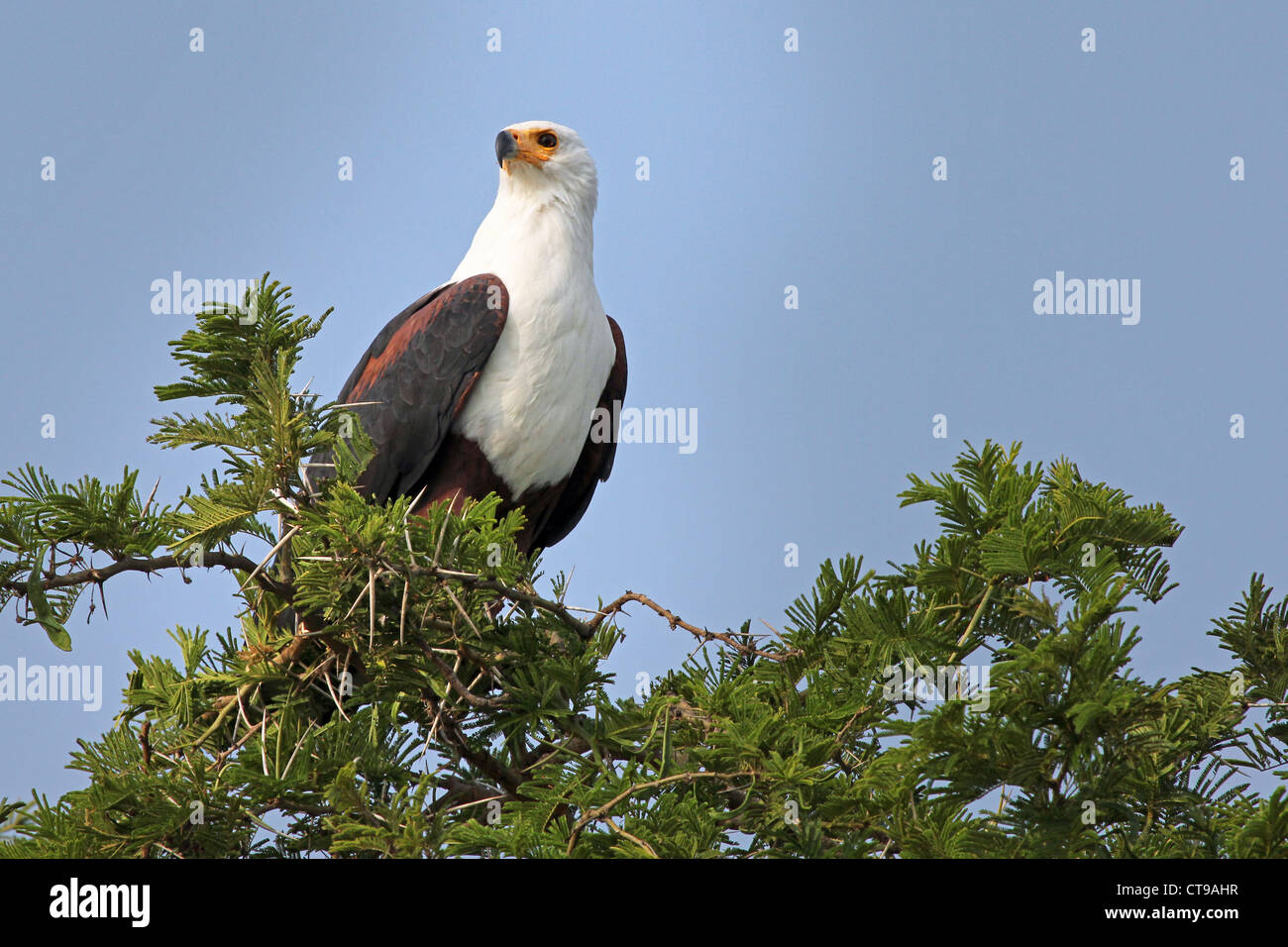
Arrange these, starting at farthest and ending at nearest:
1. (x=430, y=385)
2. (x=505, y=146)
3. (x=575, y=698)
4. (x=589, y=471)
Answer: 1. (x=589, y=471)
2. (x=505, y=146)
3. (x=430, y=385)
4. (x=575, y=698)

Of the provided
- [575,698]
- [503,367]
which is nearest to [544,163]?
[503,367]

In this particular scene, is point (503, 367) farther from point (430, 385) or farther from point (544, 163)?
point (544, 163)

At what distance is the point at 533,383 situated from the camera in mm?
5441

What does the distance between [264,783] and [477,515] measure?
898 millimetres

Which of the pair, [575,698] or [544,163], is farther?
[544,163]

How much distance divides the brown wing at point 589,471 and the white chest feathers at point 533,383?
0.34 metres

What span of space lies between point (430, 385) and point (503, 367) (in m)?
0.34

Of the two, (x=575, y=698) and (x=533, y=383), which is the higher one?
(x=533, y=383)

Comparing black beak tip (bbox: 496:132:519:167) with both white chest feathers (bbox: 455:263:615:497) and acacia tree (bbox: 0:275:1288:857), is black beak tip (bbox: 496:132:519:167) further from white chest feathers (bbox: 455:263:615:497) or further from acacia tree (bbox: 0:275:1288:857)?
acacia tree (bbox: 0:275:1288:857)

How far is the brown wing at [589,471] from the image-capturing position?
240 inches

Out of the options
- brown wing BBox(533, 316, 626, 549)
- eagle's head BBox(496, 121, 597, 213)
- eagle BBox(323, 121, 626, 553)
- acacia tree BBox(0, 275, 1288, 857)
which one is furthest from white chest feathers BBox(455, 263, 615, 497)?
acacia tree BBox(0, 275, 1288, 857)

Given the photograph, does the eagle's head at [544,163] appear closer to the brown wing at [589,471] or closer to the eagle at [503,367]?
the eagle at [503,367]
